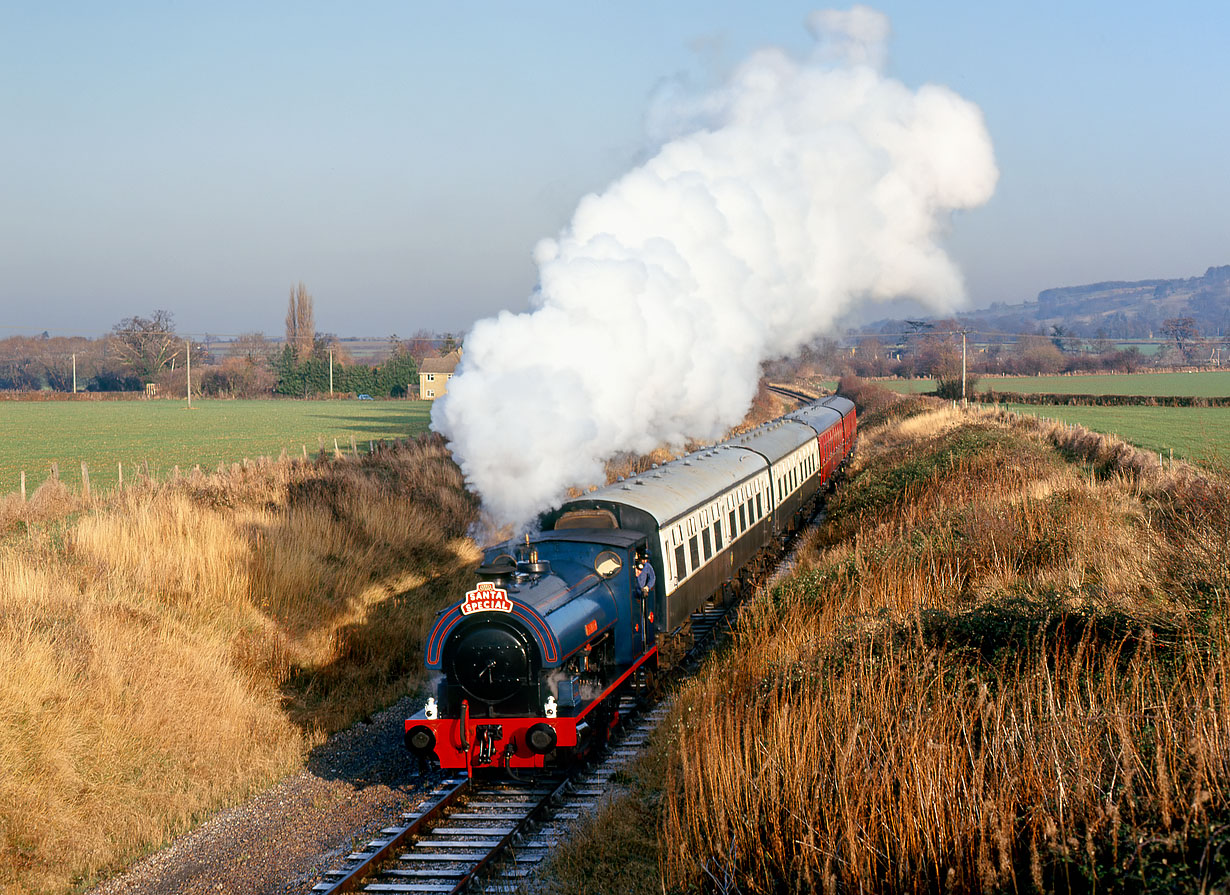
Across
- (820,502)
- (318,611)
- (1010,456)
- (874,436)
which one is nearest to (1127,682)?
(318,611)

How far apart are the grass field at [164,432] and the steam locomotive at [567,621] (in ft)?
74.0

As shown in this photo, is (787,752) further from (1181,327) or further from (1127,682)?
(1181,327)

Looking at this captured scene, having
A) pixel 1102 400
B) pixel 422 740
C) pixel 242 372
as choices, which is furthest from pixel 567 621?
pixel 242 372

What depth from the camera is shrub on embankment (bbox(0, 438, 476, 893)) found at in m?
10.9

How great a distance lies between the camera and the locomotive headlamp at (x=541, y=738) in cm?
1085

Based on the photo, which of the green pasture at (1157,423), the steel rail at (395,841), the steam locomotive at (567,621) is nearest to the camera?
the steel rail at (395,841)

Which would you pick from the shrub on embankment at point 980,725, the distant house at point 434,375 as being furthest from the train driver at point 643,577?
the distant house at point 434,375

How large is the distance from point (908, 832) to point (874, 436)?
49.7 meters

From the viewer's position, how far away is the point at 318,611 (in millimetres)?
17578

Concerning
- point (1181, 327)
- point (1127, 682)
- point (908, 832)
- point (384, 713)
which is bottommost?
point (384, 713)

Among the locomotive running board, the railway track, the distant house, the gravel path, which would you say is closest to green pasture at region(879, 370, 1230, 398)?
the distant house

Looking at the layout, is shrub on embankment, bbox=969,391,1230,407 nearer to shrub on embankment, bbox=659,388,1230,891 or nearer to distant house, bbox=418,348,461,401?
distant house, bbox=418,348,461,401

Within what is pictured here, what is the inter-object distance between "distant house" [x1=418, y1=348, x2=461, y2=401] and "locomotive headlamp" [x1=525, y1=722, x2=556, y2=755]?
8686 cm

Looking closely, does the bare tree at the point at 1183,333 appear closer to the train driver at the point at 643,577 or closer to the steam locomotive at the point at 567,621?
the steam locomotive at the point at 567,621
